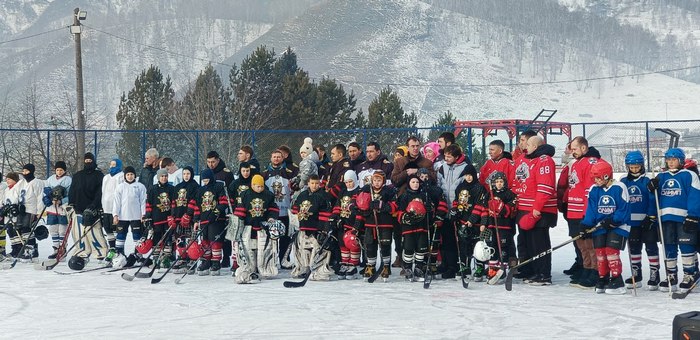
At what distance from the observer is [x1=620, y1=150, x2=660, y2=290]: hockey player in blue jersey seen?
28.7 ft

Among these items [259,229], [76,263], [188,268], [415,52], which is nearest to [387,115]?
[76,263]

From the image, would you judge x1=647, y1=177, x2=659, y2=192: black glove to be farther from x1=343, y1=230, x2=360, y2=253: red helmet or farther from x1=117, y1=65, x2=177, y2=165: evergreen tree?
x1=117, y1=65, x2=177, y2=165: evergreen tree

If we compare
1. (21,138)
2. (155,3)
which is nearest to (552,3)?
(155,3)

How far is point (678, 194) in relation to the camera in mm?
8516

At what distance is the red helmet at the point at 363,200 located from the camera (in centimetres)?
984

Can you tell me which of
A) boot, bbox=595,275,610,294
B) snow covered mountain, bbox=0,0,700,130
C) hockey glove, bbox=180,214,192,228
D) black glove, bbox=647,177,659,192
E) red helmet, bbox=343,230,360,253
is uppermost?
snow covered mountain, bbox=0,0,700,130

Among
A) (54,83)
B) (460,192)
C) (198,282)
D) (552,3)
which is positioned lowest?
(198,282)

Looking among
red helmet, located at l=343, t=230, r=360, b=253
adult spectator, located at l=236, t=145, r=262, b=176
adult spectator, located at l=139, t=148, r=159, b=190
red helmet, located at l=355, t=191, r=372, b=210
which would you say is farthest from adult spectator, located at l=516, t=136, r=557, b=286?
adult spectator, located at l=139, t=148, r=159, b=190

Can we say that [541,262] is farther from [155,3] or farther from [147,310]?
[155,3]

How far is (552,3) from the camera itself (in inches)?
6791

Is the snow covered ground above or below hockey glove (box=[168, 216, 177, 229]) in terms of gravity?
below

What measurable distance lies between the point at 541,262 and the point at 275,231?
9.89 feet

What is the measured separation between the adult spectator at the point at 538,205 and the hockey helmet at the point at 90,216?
18.4 feet

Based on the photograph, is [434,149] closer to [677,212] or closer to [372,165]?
[372,165]
